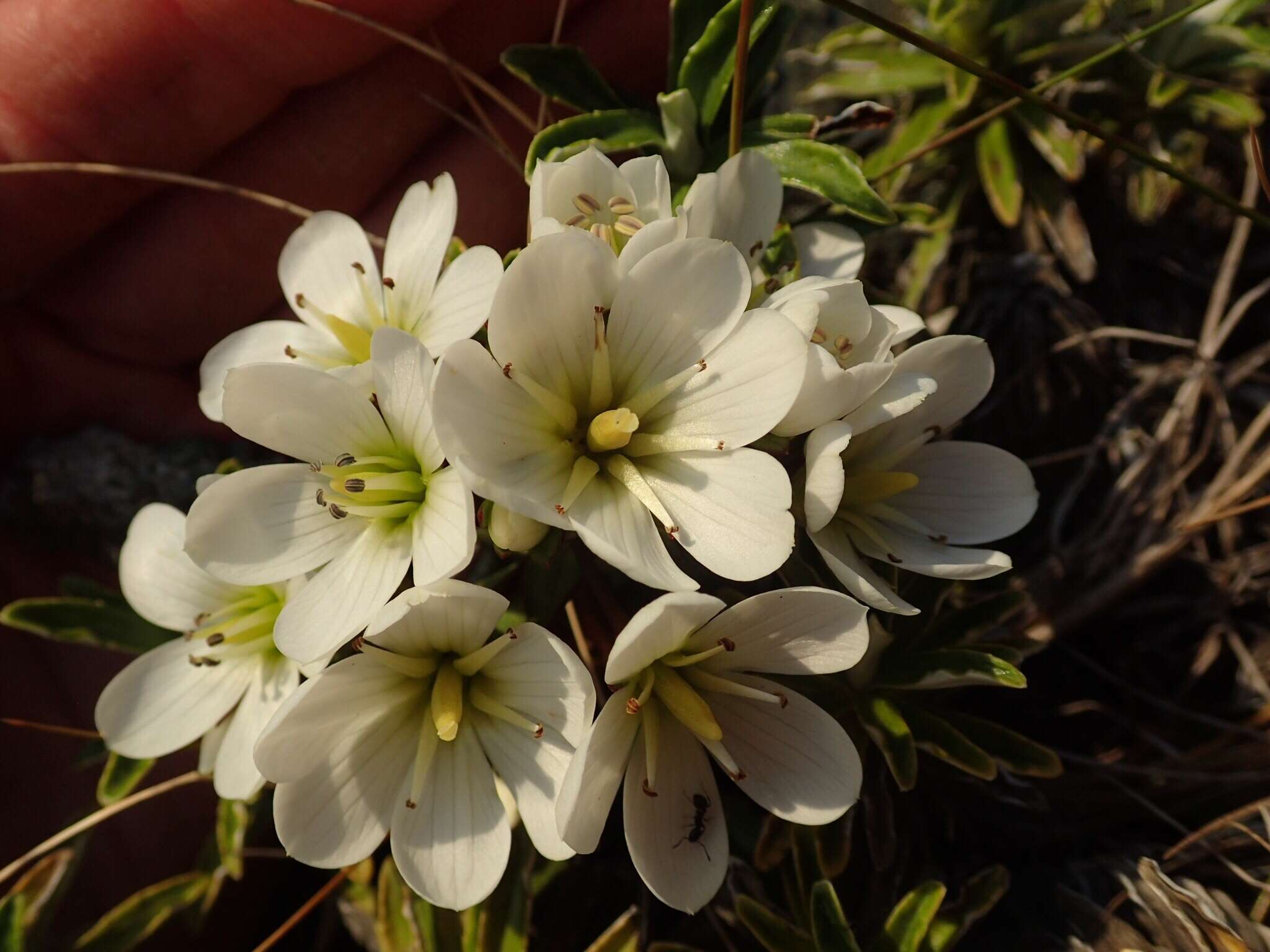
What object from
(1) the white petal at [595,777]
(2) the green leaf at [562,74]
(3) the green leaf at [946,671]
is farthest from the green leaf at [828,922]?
(2) the green leaf at [562,74]

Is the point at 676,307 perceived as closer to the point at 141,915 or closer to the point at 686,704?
the point at 686,704

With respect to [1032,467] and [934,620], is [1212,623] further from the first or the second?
[934,620]

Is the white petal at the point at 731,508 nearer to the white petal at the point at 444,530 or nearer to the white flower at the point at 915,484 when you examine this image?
the white flower at the point at 915,484

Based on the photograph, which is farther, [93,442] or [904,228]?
[93,442]

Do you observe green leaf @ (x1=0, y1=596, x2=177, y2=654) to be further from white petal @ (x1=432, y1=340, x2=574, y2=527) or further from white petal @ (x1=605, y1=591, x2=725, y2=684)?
white petal @ (x1=605, y1=591, x2=725, y2=684)

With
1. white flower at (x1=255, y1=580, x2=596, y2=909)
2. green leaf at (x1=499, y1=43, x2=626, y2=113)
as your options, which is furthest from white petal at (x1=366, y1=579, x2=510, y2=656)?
green leaf at (x1=499, y1=43, x2=626, y2=113)

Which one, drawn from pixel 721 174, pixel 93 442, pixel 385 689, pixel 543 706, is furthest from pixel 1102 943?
pixel 93 442
